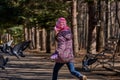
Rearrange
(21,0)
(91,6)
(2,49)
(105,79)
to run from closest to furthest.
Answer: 1. (105,79)
2. (2,49)
3. (21,0)
4. (91,6)

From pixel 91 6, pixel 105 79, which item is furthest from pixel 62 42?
pixel 91 6

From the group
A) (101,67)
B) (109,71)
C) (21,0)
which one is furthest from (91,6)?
(109,71)

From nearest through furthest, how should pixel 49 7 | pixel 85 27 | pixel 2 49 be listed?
pixel 2 49 < pixel 49 7 < pixel 85 27

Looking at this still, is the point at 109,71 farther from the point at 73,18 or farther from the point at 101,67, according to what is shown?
the point at 73,18

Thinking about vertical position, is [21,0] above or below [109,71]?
above

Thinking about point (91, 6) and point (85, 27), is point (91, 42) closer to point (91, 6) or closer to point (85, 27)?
point (91, 6)

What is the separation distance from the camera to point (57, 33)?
1136 centimetres

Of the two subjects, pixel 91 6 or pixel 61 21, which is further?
pixel 91 6

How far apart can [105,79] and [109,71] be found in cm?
264

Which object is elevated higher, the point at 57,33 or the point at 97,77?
the point at 57,33

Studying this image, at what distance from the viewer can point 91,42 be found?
90.3 feet

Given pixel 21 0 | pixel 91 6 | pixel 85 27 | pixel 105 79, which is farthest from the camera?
pixel 85 27

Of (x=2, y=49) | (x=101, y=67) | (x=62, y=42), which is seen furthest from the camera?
(x=101, y=67)

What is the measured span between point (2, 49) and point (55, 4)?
13.2 meters
